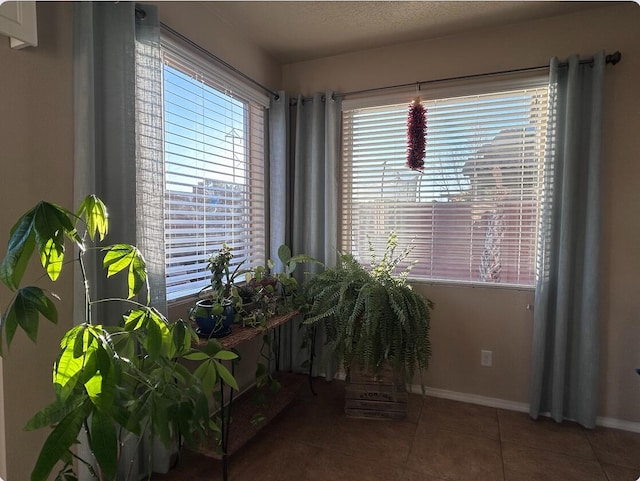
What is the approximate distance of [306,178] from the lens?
2830mm

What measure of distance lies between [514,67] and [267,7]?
62.3 inches

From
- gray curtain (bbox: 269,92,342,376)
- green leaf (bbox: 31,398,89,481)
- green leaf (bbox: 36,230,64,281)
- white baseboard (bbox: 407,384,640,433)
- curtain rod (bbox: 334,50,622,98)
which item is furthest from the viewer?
gray curtain (bbox: 269,92,342,376)

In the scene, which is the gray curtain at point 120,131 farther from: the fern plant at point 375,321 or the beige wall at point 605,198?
the beige wall at point 605,198

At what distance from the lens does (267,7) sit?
84.9 inches

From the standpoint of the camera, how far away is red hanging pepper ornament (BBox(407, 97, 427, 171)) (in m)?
2.46

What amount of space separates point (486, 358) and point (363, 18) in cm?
234

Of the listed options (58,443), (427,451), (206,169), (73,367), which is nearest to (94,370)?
(73,367)

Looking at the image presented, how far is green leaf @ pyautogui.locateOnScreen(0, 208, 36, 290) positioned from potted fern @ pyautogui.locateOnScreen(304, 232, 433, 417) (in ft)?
5.27

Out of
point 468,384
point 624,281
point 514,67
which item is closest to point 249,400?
point 468,384

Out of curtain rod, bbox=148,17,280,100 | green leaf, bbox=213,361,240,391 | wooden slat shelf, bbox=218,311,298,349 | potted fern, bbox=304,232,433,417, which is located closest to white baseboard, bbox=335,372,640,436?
potted fern, bbox=304,232,433,417

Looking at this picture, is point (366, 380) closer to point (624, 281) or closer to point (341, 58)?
point (624, 281)

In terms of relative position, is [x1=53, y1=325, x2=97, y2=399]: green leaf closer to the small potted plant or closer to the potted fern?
the small potted plant

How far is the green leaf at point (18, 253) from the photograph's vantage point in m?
0.77

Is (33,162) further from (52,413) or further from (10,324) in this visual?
(52,413)
